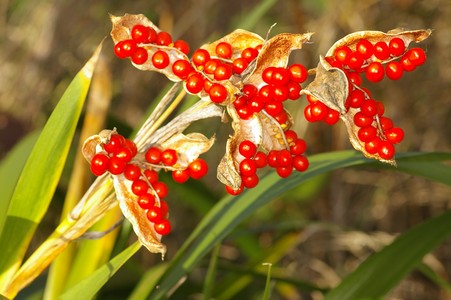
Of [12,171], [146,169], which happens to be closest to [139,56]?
[146,169]

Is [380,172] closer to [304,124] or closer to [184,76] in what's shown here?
[304,124]

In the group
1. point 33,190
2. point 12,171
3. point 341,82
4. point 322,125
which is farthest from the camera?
point 322,125

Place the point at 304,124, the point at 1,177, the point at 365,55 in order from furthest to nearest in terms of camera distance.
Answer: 1. the point at 304,124
2. the point at 1,177
3. the point at 365,55

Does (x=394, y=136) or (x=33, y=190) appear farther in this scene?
(x=33, y=190)

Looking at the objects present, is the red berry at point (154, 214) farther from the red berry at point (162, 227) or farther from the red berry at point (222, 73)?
the red berry at point (222, 73)

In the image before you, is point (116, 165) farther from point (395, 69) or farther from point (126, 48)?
point (395, 69)

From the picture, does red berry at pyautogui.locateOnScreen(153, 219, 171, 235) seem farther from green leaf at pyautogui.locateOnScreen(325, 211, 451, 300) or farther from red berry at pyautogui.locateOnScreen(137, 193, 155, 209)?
green leaf at pyautogui.locateOnScreen(325, 211, 451, 300)

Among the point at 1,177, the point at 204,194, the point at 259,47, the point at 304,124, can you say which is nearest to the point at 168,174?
the point at 204,194
